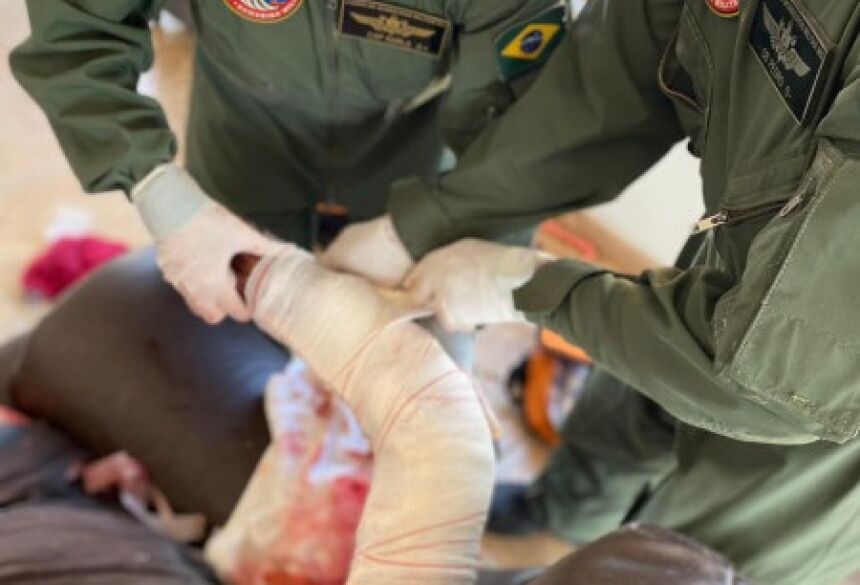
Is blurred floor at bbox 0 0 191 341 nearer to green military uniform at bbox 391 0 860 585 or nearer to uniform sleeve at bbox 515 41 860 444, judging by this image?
green military uniform at bbox 391 0 860 585

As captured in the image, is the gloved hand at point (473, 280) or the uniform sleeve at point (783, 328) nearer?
the uniform sleeve at point (783, 328)

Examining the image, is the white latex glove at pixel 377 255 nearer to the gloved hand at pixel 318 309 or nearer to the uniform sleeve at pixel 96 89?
the gloved hand at pixel 318 309

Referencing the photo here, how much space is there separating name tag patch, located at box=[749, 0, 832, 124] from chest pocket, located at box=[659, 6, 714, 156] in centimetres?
8

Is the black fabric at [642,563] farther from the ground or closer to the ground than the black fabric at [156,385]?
farther from the ground

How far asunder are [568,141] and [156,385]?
0.58m

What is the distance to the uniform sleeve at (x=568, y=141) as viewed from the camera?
96cm

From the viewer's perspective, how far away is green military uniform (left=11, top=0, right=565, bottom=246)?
0.99 m

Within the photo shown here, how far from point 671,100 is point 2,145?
140cm

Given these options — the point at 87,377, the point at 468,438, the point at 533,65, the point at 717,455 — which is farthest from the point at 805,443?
the point at 87,377

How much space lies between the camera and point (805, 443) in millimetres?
858

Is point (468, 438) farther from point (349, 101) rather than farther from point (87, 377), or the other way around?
point (87, 377)

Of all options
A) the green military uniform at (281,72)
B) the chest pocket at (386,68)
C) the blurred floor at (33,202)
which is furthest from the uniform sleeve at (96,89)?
the blurred floor at (33,202)

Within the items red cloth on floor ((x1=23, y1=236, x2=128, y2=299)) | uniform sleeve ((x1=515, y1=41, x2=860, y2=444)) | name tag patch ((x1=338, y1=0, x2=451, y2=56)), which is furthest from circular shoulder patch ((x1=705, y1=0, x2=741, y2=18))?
red cloth on floor ((x1=23, y1=236, x2=128, y2=299))

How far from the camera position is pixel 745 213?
0.78 m
